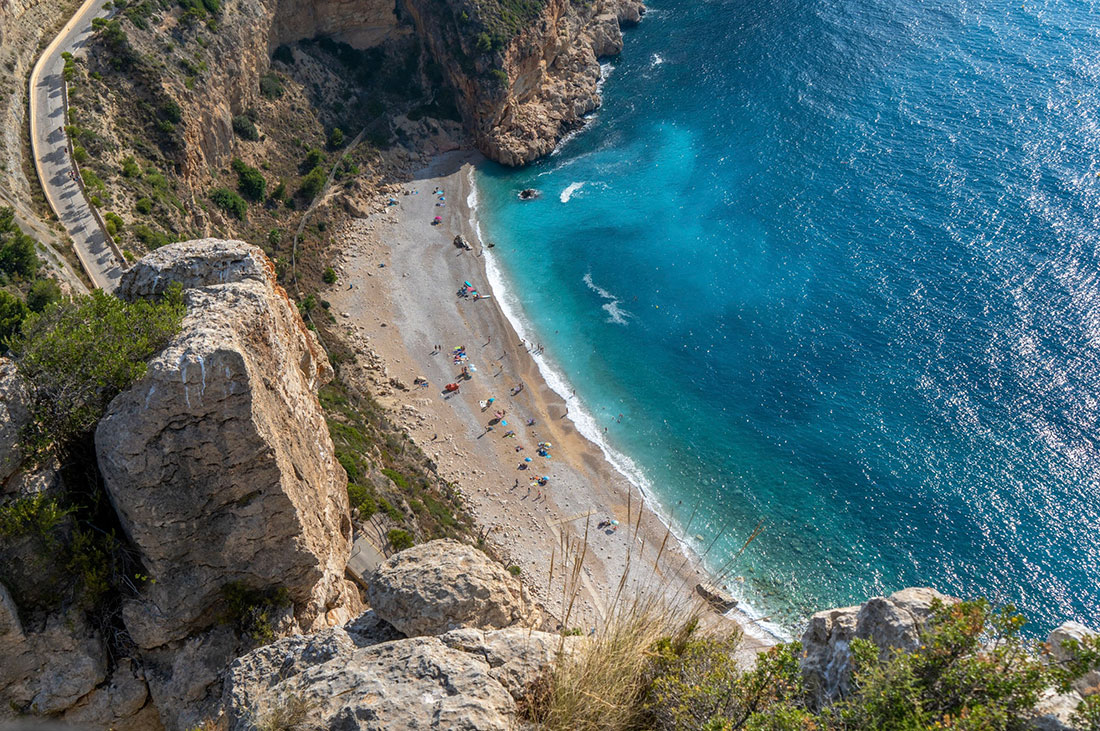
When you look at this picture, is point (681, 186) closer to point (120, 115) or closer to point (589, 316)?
point (589, 316)

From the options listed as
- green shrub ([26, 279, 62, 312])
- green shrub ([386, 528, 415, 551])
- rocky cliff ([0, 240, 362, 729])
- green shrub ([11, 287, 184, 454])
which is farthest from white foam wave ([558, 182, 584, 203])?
green shrub ([11, 287, 184, 454])

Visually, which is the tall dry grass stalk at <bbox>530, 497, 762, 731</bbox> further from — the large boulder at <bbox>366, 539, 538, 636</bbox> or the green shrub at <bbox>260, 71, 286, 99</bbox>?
the green shrub at <bbox>260, 71, 286, 99</bbox>

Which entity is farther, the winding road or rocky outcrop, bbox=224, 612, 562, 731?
the winding road

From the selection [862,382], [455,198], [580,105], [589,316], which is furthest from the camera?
[580,105]

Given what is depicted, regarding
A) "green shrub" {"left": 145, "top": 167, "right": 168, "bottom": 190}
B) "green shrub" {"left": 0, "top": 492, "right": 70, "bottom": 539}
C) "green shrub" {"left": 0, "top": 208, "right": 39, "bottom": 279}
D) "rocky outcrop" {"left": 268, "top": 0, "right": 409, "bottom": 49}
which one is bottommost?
"green shrub" {"left": 0, "top": 492, "right": 70, "bottom": 539}

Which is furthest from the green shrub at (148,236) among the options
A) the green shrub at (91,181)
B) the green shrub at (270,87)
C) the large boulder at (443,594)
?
the large boulder at (443,594)

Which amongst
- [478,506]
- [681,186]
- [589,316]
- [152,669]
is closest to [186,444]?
[152,669]

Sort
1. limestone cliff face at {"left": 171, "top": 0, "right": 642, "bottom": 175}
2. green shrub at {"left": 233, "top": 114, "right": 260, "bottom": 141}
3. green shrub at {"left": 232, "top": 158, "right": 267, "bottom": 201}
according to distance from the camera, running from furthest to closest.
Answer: limestone cliff face at {"left": 171, "top": 0, "right": 642, "bottom": 175}, green shrub at {"left": 233, "top": 114, "right": 260, "bottom": 141}, green shrub at {"left": 232, "top": 158, "right": 267, "bottom": 201}

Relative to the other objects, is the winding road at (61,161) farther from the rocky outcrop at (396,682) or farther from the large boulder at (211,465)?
the rocky outcrop at (396,682)

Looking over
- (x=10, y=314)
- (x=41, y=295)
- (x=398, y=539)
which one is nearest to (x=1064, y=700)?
(x=398, y=539)
